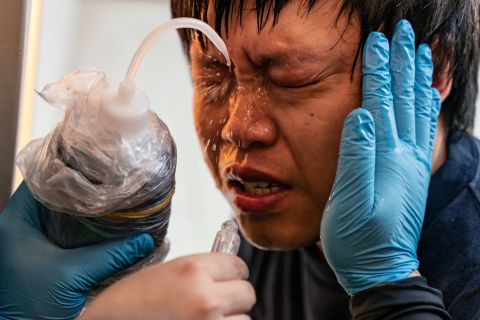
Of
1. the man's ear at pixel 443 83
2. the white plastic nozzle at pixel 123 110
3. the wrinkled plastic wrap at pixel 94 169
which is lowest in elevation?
the wrinkled plastic wrap at pixel 94 169

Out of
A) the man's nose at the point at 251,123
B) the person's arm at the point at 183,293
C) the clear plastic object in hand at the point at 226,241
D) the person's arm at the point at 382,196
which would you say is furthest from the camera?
the man's nose at the point at 251,123

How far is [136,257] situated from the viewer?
3.26 feet

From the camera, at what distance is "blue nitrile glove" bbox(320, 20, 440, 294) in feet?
3.54

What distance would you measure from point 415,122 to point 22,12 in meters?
0.74

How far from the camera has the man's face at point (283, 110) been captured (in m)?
1.14

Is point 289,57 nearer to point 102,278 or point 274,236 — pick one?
point 274,236

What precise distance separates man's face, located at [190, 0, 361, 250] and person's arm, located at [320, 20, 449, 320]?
0.22ft

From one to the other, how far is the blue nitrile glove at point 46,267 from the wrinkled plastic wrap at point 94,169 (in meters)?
0.03

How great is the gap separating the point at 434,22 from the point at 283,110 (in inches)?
14.0

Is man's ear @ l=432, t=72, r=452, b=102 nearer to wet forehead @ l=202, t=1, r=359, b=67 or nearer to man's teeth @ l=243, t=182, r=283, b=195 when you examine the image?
wet forehead @ l=202, t=1, r=359, b=67

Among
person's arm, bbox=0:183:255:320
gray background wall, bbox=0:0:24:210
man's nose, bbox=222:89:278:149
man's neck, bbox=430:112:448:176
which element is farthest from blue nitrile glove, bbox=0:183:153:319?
man's neck, bbox=430:112:448:176

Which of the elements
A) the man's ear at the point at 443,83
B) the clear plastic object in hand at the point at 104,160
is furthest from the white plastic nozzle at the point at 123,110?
the man's ear at the point at 443,83

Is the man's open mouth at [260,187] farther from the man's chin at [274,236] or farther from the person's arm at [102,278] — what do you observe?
the person's arm at [102,278]

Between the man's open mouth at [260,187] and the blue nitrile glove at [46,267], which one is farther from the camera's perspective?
the man's open mouth at [260,187]
